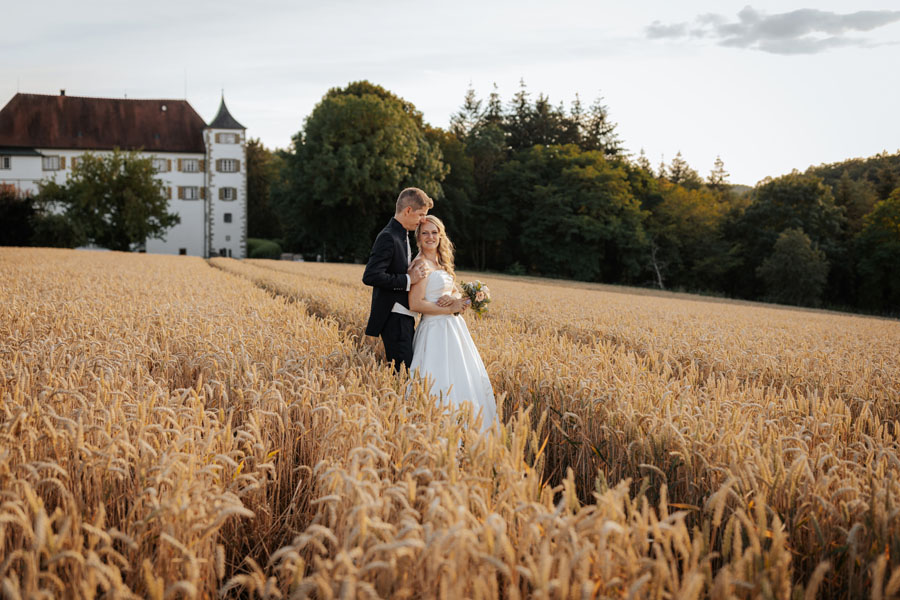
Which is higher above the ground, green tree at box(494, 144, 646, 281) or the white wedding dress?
green tree at box(494, 144, 646, 281)

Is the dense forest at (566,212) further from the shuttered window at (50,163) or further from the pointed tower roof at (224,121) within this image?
the shuttered window at (50,163)

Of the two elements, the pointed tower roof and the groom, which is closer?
the groom

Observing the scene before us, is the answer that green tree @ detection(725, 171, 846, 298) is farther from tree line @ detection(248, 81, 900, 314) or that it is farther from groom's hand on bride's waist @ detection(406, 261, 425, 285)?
groom's hand on bride's waist @ detection(406, 261, 425, 285)

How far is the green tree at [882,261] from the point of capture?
4753cm

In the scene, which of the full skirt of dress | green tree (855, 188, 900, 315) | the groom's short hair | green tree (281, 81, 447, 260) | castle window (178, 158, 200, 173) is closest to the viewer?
the full skirt of dress

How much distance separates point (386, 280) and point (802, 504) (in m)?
3.66

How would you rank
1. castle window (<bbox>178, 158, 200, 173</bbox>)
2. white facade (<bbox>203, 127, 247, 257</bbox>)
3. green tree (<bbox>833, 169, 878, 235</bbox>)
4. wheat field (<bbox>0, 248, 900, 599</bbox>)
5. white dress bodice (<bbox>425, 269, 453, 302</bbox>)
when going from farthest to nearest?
castle window (<bbox>178, 158, 200, 173</bbox>) < white facade (<bbox>203, 127, 247, 257</bbox>) < green tree (<bbox>833, 169, 878, 235</bbox>) < white dress bodice (<bbox>425, 269, 453, 302</bbox>) < wheat field (<bbox>0, 248, 900, 599</bbox>)

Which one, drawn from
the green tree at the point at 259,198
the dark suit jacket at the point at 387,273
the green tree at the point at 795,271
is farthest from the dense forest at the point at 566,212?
the dark suit jacket at the point at 387,273

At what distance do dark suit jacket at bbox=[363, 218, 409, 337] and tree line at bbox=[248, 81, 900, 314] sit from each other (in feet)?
133

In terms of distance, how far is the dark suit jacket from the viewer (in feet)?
17.9

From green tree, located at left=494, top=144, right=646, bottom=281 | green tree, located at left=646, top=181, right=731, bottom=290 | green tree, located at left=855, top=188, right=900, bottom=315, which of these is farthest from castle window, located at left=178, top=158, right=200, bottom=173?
green tree, located at left=855, top=188, right=900, bottom=315

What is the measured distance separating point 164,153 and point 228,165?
7.35 metres

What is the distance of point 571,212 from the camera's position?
55188 mm

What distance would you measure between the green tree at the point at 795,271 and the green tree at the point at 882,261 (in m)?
4.02
